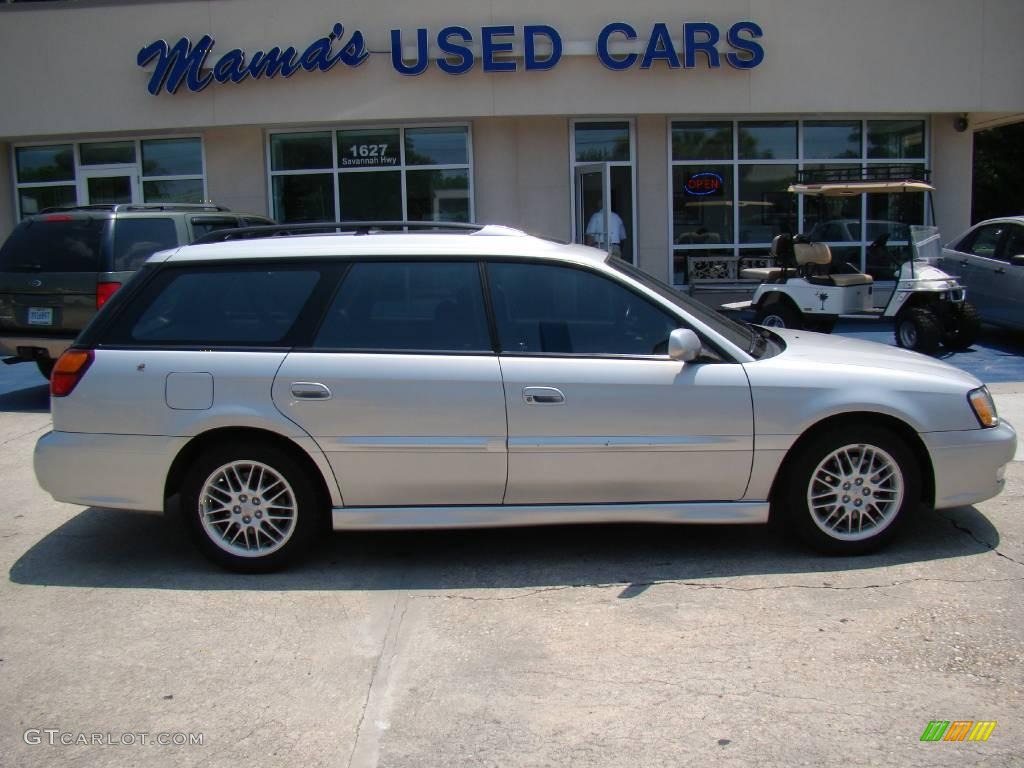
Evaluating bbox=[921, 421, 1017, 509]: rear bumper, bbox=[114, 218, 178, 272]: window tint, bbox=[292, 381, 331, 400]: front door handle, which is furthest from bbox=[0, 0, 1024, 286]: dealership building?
bbox=[292, 381, 331, 400]: front door handle

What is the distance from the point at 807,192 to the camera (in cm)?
1212

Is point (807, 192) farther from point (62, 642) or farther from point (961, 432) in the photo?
point (62, 642)

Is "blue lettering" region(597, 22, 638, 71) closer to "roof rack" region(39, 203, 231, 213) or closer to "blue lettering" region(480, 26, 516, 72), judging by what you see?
"blue lettering" region(480, 26, 516, 72)

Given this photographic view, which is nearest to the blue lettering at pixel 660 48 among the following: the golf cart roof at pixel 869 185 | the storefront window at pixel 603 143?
the storefront window at pixel 603 143

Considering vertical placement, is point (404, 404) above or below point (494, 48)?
below

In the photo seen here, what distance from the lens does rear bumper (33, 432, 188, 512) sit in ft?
16.6

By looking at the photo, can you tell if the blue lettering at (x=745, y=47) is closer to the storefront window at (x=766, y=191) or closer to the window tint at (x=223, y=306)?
the storefront window at (x=766, y=191)

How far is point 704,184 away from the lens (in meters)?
15.7

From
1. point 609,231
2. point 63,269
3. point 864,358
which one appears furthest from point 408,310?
point 609,231

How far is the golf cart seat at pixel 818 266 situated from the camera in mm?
12031

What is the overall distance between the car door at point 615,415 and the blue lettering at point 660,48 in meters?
10.3

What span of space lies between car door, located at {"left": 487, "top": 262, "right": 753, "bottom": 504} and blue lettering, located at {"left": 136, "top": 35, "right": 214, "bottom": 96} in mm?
11487

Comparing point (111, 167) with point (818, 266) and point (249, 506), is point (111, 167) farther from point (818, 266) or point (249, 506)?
point (249, 506)

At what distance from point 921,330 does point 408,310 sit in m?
8.06
